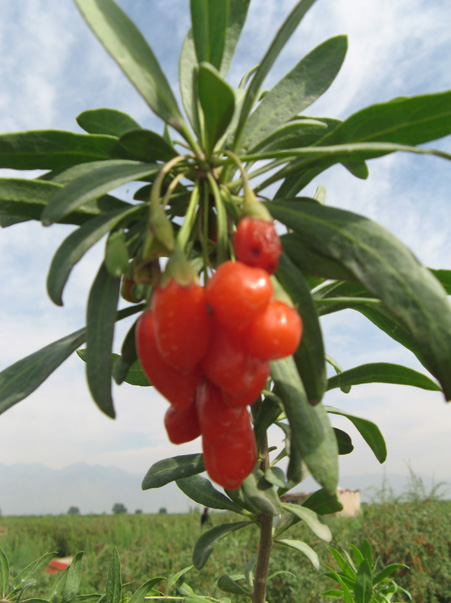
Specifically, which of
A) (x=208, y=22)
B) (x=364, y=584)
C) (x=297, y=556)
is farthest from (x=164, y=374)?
(x=297, y=556)

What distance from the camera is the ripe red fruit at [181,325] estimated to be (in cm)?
63

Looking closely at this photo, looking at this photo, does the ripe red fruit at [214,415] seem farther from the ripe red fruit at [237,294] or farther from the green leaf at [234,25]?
the green leaf at [234,25]

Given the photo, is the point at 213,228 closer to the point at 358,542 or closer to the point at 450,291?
the point at 450,291

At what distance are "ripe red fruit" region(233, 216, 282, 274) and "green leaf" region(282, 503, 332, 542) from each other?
759 mm

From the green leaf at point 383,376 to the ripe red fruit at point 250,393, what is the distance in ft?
2.09

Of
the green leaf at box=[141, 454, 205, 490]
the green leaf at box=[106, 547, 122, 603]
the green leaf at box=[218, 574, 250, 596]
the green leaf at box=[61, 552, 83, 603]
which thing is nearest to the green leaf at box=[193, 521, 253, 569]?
the green leaf at box=[141, 454, 205, 490]

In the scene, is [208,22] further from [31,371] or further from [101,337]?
[31,371]

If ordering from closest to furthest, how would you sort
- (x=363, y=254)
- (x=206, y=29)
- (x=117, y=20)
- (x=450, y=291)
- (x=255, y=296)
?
(x=255, y=296), (x=363, y=254), (x=117, y=20), (x=206, y=29), (x=450, y=291)

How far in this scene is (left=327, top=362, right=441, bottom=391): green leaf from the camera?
4.05 feet

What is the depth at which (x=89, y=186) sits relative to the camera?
81 centimetres

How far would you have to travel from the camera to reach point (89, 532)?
29.9 ft

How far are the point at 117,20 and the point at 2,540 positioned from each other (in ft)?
25.9

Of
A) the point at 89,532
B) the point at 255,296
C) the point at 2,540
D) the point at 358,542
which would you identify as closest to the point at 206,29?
the point at 255,296

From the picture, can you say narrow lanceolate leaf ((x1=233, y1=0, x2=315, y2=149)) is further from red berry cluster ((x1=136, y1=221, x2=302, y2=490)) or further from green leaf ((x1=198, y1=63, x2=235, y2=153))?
red berry cluster ((x1=136, y1=221, x2=302, y2=490))
